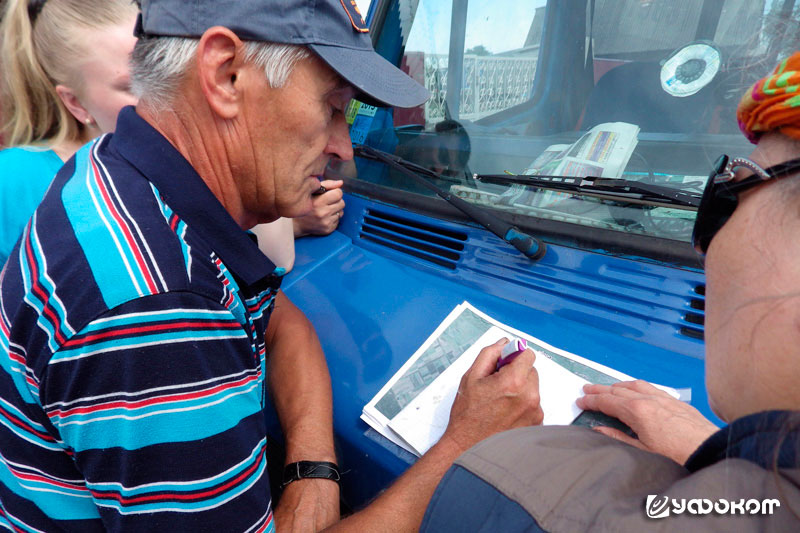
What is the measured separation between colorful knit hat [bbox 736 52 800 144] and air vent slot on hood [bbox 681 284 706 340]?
0.60 m

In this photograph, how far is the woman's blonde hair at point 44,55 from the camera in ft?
5.06

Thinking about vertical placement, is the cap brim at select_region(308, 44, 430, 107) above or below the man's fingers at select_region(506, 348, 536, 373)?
above

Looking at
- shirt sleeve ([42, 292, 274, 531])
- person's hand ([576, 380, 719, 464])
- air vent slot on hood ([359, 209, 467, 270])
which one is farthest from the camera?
air vent slot on hood ([359, 209, 467, 270])

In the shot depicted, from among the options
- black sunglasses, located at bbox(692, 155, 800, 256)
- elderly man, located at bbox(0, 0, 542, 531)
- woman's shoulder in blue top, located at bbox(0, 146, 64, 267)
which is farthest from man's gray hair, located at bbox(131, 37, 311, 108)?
woman's shoulder in blue top, located at bbox(0, 146, 64, 267)

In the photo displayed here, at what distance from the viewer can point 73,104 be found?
168 cm

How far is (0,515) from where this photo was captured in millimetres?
938

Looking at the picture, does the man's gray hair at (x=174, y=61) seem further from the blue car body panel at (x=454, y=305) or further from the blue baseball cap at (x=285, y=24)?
the blue car body panel at (x=454, y=305)

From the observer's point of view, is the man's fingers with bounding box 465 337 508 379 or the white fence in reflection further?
the white fence in reflection

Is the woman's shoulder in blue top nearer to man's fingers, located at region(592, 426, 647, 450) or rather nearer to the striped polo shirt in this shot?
the striped polo shirt

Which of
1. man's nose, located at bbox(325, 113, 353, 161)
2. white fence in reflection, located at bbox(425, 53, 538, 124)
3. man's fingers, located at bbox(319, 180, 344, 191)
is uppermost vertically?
white fence in reflection, located at bbox(425, 53, 538, 124)

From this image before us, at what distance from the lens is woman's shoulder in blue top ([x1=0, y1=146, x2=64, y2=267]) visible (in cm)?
155

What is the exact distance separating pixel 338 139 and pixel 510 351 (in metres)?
0.60

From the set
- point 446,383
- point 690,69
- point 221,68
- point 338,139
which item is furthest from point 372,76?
point 690,69

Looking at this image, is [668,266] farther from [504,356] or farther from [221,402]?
[221,402]
